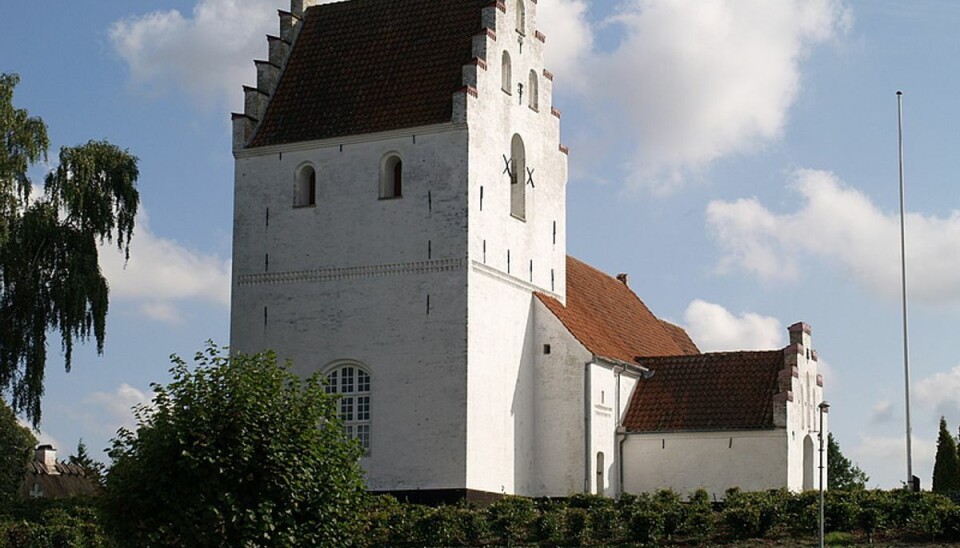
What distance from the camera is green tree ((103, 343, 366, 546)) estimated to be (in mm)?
26906

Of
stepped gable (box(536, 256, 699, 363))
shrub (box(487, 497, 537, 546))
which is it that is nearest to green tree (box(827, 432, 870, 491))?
stepped gable (box(536, 256, 699, 363))

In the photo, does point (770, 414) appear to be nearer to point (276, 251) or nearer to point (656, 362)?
point (656, 362)

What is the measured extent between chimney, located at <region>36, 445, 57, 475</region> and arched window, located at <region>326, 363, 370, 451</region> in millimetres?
20235

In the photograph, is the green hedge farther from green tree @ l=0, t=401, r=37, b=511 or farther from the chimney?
the chimney

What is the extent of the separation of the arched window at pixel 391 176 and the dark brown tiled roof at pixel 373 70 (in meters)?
0.85

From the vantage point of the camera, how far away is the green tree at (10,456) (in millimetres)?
42906

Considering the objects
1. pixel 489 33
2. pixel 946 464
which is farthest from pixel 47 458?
pixel 946 464

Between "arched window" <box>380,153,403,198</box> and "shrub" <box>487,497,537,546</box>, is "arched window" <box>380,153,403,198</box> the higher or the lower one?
the higher one

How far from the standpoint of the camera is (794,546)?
2991 centimetres

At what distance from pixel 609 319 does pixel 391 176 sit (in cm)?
1030

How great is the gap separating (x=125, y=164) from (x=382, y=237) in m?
9.09

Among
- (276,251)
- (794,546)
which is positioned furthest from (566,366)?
(794,546)

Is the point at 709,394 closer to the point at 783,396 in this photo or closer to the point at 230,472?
the point at 783,396

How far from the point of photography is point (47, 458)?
56.4 metres
